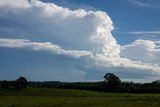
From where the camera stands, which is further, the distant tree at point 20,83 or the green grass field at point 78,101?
the distant tree at point 20,83

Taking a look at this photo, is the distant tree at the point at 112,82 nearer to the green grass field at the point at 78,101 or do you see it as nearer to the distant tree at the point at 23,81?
the distant tree at the point at 23,81

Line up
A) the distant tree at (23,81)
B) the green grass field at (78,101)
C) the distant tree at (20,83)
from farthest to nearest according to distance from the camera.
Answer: the distant tree at (23,81)
the distant tree at (20,83)
the green grass field at (78,101)

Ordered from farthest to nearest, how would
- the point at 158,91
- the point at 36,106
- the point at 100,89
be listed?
the point at 100,89 → the point at 158,91 → the point at 36,106

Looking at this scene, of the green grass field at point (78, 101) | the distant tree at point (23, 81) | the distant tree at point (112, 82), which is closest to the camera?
the green grass field at point (78, 101)

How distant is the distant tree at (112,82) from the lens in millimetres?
149125

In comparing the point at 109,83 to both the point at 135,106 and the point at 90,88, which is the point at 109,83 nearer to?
the point at 90,88

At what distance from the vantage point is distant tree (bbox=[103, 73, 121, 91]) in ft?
489

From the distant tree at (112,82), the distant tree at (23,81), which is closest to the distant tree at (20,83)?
the distant tree at (23,81)

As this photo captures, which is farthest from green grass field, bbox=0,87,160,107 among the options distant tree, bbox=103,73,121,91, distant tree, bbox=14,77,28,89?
distant tree, bbox=103,73,121,91

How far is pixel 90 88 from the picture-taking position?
148 meters

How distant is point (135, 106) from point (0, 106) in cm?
1629

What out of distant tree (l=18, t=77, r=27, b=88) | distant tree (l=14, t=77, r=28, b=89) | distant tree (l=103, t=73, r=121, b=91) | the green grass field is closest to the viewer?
the green grass field

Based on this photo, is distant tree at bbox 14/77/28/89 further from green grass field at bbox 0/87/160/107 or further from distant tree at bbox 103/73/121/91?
green grass field at bbox 0/87/160/107

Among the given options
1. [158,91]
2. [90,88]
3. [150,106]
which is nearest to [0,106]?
[150,106]
